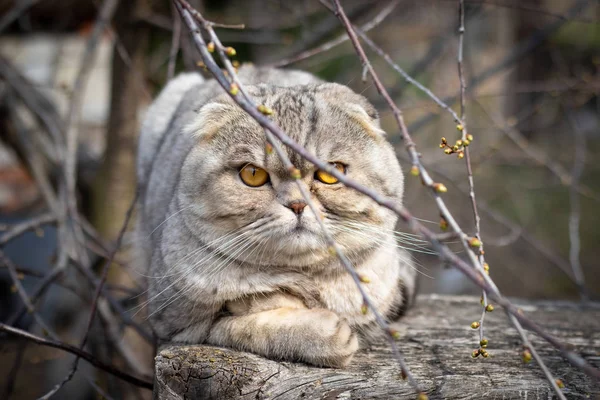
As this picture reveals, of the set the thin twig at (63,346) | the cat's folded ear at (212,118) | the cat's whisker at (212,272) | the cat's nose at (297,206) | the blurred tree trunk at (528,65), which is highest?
the blurred tree trunk at (528,65)

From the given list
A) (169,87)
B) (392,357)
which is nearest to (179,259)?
(392,357)

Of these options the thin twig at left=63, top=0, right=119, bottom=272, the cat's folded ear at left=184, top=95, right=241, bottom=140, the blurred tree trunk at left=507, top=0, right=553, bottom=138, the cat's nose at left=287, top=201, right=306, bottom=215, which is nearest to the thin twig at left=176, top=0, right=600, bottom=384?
the cat's nose at left=287, top=201, right=306, bottom=215

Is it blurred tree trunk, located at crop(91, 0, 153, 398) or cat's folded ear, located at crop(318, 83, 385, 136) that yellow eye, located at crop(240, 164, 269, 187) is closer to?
cat's folded ear, located at crop(318, 83, 385, 136)

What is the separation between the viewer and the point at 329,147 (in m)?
2.09

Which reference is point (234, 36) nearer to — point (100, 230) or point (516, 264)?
point (100, 230)

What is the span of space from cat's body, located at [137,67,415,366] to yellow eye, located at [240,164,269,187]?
1 centimetres

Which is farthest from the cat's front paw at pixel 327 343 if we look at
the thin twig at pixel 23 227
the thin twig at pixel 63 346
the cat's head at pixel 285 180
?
the thin twig at pixel 23 227

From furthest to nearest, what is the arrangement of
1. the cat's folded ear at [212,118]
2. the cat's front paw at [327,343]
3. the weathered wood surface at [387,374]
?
the cat's folded ear at [212,118]
the cat's front paw at [327,343]
the weathered wood surface at [387,374]

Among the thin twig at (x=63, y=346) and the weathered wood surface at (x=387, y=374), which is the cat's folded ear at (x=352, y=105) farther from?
the thin twig at (x=63, y=346)

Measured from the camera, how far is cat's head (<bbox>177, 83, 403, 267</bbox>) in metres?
1.96

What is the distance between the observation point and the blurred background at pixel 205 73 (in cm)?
361

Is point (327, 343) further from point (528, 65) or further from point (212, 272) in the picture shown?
point (528, 65)

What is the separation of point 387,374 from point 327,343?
0.78ft

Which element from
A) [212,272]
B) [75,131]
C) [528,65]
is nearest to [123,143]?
[75,131]
